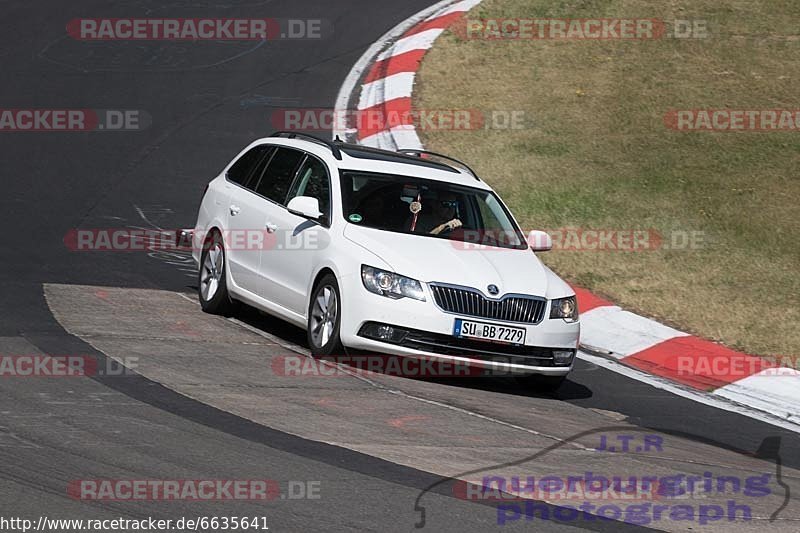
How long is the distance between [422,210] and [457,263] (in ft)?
3.08

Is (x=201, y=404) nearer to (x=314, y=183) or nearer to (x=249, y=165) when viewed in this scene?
(x=314, y=183)

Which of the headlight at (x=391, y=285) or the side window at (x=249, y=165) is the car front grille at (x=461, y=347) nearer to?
the headlight at (x=391, y=285)

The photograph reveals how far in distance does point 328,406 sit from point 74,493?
105 inches

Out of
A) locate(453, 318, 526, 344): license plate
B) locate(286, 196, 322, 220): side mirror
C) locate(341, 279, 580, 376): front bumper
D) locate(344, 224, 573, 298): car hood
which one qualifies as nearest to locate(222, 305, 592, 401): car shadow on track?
locate(341, 279, 580, 376): front bumper

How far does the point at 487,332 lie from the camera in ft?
32.8

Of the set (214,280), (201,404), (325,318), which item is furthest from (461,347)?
(214,280)

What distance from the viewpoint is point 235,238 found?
38.7ft

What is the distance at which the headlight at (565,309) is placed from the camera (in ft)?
34.2

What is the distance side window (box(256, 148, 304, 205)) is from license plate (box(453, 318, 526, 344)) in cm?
239

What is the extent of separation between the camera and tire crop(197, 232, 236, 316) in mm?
11828

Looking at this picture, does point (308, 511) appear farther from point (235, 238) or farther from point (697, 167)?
point (697, 167)

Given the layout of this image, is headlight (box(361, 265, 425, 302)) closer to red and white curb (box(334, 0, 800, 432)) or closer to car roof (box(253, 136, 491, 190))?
car roof (box(253, 136, 491, 190))

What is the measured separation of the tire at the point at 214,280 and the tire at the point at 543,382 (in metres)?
2.87

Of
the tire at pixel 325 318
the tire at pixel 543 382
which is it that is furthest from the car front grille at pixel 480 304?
the tire at pixel 325 318
